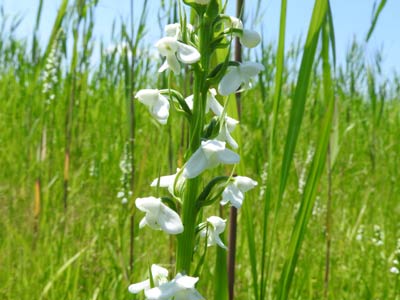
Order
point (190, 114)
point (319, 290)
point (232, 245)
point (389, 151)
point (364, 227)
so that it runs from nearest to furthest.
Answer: point (190, 114) → point (232, 245) → point (319, 290) → point (364, 227) → point (389, 151)

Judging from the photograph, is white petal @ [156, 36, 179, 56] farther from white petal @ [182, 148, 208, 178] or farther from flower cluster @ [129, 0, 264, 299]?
white petal @ [182, 148, 208, 178]

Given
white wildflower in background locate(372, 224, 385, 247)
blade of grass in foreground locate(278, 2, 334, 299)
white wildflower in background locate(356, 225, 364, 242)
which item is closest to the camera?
blade of grass in foreground locate(278, 2, 334, 299)

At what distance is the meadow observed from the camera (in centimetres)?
109

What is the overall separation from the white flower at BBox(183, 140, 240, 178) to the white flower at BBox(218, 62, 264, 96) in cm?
13

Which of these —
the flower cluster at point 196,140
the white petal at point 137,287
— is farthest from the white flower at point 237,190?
the white petal at point 137,287

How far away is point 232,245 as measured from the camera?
139 cm

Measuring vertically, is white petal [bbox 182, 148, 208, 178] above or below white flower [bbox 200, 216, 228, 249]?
above

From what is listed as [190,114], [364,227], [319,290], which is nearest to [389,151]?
[364,227]

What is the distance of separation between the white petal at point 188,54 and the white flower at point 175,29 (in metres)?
0.07

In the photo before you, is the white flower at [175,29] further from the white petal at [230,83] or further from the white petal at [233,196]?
the white petal at [233,196]

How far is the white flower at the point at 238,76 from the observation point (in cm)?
101

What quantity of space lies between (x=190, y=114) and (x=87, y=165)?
3123 millimetres

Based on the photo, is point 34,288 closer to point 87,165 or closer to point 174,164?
point 174,164

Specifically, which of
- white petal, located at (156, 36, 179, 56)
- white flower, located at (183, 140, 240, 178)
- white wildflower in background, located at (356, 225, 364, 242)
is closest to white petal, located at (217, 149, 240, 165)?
white flower, located at (183, 140, 240, 178)
